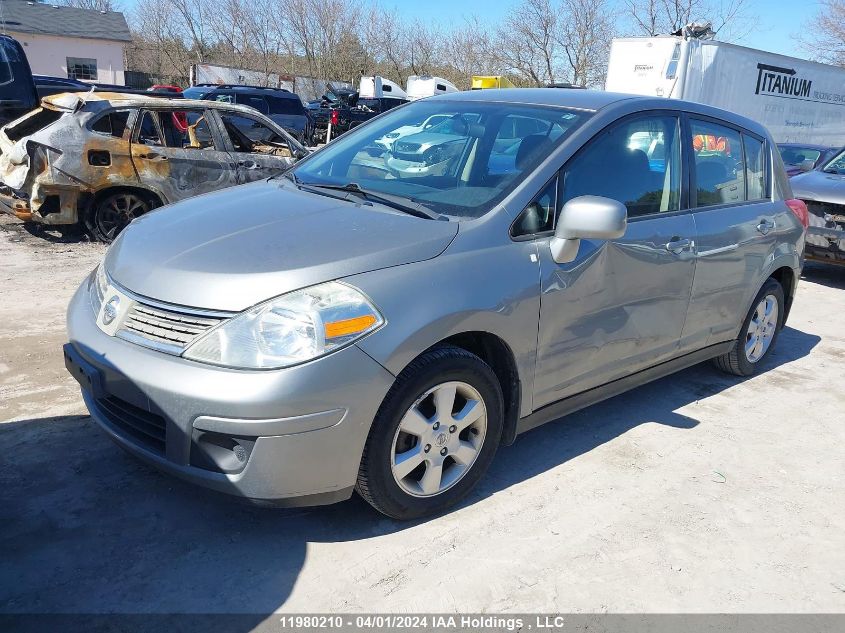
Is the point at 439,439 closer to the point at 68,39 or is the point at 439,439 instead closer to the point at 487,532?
the point at 487,532

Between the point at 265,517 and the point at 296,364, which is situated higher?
the point at 296,364

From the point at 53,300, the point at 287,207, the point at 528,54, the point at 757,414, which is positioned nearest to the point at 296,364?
the point at 287,207

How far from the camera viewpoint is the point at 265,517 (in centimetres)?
305

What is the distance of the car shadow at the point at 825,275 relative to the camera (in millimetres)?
8711

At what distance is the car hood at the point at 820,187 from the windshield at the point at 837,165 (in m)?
0.28

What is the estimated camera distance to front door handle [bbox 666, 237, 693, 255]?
383 cm

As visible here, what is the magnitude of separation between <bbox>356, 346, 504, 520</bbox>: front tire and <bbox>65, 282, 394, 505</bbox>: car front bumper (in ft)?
0.32

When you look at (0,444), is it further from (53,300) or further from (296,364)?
(53,300)

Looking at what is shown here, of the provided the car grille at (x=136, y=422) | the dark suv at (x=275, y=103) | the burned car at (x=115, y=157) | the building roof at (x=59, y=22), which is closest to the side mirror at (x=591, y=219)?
the car grille at (x=136, y=422)

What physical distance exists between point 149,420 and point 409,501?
1080 millimetres

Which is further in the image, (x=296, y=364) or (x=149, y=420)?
(x=149, y=420)

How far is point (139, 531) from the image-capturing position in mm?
2873

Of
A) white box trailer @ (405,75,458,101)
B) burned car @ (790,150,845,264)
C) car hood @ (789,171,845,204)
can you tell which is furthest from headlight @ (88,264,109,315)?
white box trailer @ (405,75,458,101)

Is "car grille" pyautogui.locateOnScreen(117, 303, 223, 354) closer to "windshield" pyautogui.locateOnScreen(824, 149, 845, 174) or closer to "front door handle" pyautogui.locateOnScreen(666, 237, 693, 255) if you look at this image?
"front door handle" pyautogui.locateOnScreen(666, 237, 693, 255)
